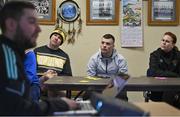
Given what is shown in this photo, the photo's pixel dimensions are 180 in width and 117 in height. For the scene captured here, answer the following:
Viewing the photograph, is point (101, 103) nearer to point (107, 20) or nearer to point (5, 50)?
point (5, 50)

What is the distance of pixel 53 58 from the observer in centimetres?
457

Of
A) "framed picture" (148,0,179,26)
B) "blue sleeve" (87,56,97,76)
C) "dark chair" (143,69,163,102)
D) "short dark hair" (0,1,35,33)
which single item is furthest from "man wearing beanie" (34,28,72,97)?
"short dark hair" (0,1,35,33)

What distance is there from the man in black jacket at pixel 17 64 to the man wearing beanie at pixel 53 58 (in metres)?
2.80

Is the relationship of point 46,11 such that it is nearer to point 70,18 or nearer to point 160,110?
point 70,18

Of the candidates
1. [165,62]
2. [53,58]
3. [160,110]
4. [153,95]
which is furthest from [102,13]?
[160,110]

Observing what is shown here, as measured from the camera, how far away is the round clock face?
523cm

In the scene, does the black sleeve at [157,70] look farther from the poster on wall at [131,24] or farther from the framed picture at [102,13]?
the framed picture at [102,13]

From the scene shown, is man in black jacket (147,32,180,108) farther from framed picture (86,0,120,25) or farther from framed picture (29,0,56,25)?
framed picture (29,0,56,25)

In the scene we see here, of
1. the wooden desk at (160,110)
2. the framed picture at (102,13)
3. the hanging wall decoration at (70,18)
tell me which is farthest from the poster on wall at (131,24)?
the wooden desk at (160,110)

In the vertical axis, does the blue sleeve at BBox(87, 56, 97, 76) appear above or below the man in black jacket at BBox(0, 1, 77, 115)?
below

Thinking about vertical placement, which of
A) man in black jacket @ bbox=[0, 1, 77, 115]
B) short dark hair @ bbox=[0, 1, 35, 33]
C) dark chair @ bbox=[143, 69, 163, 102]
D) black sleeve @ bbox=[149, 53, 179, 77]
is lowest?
dark chair @ bbox=[143, 69, 163, 102]

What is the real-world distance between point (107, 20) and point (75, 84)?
2.04 meters

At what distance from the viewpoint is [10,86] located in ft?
4.92

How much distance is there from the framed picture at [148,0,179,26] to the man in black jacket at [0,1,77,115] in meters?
3.76
